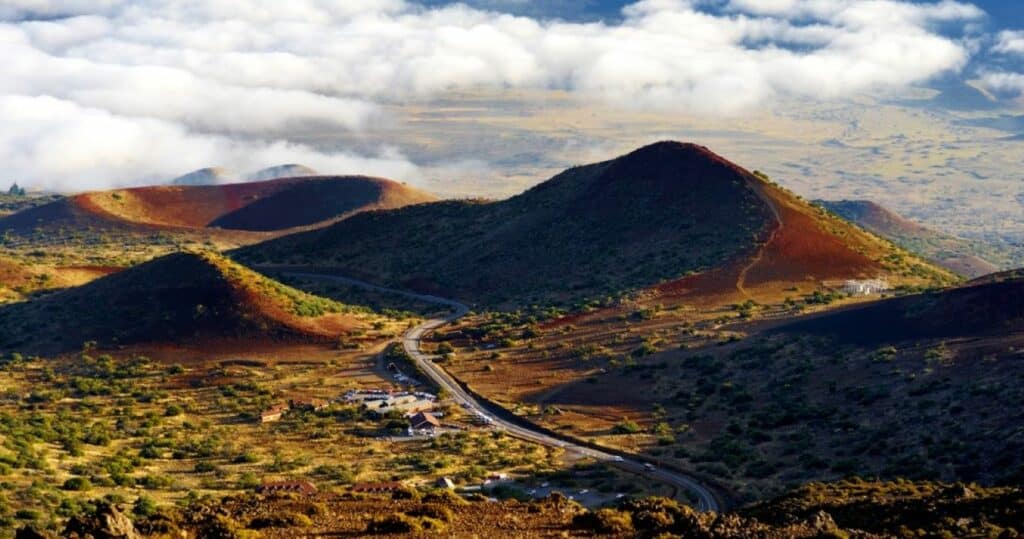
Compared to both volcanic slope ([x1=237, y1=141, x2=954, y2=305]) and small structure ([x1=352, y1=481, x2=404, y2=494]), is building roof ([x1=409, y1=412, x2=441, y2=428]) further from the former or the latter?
volcanic slope ([x1=237, y1=141, x2=954, y2=305])

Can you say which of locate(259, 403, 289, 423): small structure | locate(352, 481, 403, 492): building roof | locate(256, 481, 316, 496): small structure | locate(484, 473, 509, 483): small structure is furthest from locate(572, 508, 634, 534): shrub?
locate(259, 403, 289, 423): small structure

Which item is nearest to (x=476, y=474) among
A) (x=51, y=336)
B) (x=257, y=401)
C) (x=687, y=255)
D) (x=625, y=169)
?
(x=257, y=401)

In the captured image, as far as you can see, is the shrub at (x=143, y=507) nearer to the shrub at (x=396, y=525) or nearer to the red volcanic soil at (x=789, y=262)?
the shrub at (x=396, y=525)

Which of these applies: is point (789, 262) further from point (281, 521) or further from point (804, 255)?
point (281, 521)

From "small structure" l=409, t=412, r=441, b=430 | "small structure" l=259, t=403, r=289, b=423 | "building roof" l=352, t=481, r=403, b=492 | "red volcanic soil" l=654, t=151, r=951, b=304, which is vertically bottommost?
"small structure" l=259, t=403, r=289, b=423

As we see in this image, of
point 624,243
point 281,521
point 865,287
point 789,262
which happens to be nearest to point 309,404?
point 281,521

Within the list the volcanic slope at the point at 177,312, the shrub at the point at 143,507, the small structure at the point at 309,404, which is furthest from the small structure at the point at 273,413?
the shrub at the point at 143,507
